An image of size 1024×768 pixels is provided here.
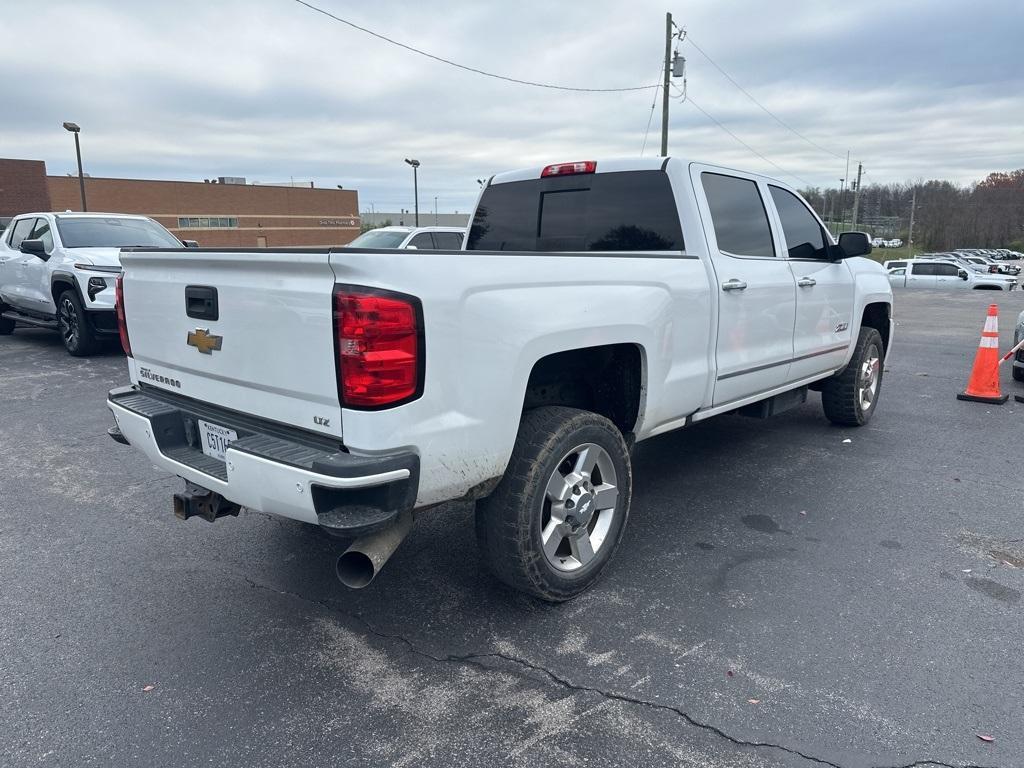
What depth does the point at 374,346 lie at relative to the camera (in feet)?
8.04

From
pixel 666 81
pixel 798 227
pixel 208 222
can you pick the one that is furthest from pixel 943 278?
pixel 208 222

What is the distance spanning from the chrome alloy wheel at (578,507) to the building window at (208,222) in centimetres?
6312

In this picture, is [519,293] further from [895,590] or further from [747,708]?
[895,590]

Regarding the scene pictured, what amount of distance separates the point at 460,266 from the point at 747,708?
1.91m

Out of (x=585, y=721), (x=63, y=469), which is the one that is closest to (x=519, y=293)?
(x=585, y=721)

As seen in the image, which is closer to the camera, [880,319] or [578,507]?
[578,507]

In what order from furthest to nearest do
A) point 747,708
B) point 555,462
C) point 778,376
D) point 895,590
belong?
point 778,376
point 895,590
point 555,462
point 747,708

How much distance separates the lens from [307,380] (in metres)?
2.62

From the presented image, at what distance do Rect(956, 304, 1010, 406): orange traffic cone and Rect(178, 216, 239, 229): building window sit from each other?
61587 millimetres

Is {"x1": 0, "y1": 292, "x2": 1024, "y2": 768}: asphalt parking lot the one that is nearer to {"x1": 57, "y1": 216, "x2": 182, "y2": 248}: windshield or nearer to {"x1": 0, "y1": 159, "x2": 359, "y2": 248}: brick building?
{"x1": 57, "y1": 216, "x2": 182, "y2": 248}: windshield

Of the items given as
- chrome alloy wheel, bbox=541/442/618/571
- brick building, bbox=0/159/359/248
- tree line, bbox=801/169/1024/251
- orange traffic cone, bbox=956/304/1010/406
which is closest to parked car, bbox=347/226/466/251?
orange traffic cone, bbox=956/304/1010/406

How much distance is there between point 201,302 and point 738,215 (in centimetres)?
322

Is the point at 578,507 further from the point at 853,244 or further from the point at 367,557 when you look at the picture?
the point at 853,244

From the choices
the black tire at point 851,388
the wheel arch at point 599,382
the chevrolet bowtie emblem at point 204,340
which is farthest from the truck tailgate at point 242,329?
the black tire at point 851,388
